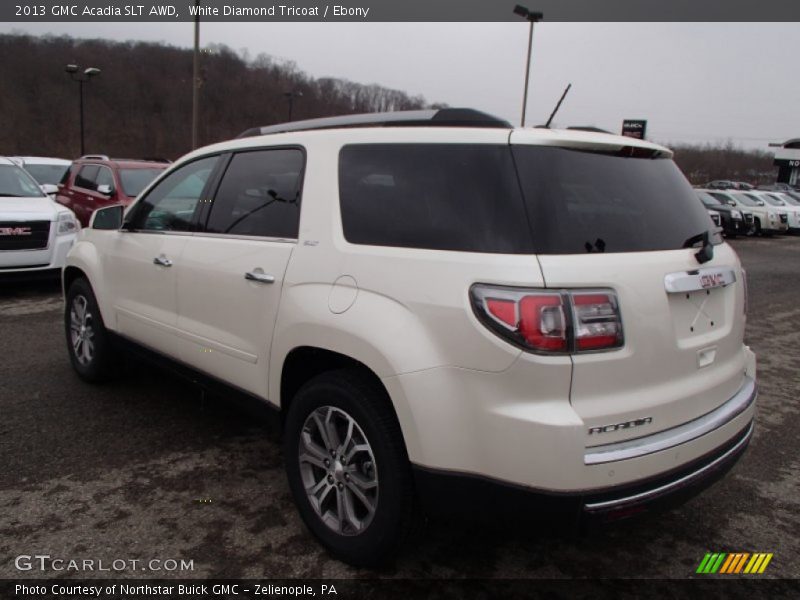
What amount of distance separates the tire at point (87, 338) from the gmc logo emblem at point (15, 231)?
10.8ft

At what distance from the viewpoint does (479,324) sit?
6.59ft

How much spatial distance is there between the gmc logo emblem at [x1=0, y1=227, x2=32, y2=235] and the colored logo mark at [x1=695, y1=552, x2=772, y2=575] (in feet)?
25.4

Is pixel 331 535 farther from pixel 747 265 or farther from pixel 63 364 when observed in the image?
pixel 747 265

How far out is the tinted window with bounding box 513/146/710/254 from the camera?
6.86 ft

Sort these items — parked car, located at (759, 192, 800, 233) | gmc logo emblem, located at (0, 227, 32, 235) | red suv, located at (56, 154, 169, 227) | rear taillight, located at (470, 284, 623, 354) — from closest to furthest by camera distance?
rear taillight, located at (470, 284, 623, 354) → gmc logo emblem, located at (0, 227, 32, 235) → red suv, located at (56, 154, 169, 227) → parked car, located at (759, 192, 800, 233)

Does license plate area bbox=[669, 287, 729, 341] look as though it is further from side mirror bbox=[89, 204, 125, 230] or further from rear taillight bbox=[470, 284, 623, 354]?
side mirror bbox=[89, 204, 125, 230]

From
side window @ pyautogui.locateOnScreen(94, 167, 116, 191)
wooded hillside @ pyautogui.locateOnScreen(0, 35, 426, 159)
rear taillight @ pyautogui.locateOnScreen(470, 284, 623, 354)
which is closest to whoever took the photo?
rear taillight @ pyautogui.locateOnScreen(470, 284, 623, 354)

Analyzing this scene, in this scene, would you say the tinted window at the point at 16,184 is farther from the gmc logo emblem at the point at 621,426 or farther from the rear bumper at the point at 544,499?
the gmc logo emblem at the point at 621,426

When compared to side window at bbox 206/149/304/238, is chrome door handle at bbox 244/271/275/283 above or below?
below

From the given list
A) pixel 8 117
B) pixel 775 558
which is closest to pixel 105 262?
pixel 775 558

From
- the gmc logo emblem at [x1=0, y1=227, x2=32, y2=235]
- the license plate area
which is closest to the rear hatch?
the license plate area

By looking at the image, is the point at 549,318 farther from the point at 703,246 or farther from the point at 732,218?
the point at 732,218
